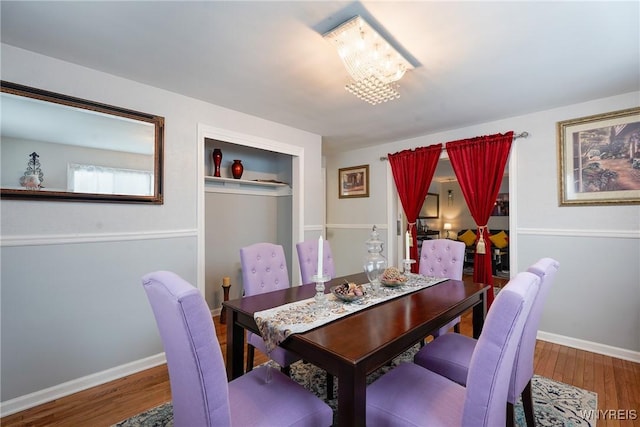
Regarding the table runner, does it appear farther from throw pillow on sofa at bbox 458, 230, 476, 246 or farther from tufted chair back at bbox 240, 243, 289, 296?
throw pillow on sofa at bbox 458, 230, 476, 246

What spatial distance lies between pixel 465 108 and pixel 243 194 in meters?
2.79

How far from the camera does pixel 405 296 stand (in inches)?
71.1

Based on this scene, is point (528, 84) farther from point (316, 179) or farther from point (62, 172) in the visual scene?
point (62, 172)

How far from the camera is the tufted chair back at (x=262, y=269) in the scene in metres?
2.01

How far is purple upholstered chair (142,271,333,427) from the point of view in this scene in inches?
35.8

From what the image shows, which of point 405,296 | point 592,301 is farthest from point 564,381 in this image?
point 405,296

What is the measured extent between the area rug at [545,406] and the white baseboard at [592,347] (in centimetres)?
89

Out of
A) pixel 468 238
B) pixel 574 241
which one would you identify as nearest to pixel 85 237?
pixel 574 241

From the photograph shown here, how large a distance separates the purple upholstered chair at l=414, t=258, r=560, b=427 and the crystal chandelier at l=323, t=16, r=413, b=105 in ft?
4.68

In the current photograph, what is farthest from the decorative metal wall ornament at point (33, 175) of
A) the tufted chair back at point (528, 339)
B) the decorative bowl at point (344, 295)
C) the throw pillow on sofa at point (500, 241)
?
the throw pillow on sofa at point (500, 241)

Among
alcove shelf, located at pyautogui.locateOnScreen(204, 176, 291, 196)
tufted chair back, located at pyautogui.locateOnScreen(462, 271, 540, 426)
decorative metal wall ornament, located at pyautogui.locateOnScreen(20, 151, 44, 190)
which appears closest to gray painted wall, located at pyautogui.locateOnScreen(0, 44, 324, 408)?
decorative metal wall ornament, located at pyautogui.locateOnScreen(20, 151, 44, 190)

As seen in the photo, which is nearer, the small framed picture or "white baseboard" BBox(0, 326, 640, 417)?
"white baseboard" BBox(0, 326, 640, 417)

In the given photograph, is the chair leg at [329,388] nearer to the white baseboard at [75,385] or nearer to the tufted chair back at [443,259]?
the tufted chair back at [443,259]

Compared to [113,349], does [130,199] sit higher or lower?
higher
